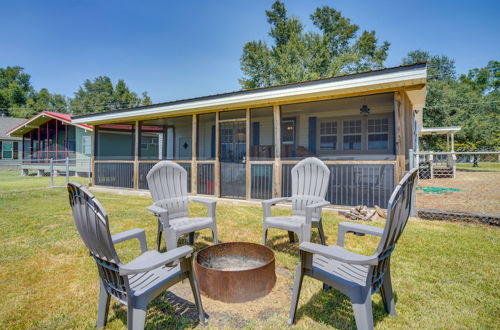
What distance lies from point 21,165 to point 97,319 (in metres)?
22.3

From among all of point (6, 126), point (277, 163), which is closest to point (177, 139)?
point (277, 163)

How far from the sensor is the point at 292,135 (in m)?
9.93

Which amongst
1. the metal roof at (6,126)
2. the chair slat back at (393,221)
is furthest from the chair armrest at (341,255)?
the metal roof at (6,126)

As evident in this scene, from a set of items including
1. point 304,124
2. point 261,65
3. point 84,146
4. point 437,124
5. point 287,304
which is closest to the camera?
point 287,304

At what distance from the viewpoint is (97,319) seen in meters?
1.98

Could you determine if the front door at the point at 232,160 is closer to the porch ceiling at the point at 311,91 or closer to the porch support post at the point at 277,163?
the porch ceiling at the point at 311,91

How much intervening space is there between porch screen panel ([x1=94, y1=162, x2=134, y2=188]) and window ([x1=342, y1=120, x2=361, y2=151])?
24.9ft

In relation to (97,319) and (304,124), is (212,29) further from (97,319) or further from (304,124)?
(97,319)

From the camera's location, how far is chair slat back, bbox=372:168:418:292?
164 centimetres

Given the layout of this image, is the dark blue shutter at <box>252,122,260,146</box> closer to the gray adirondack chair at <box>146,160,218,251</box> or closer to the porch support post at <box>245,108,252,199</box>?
the porch support post at <box>245,108,252,199</box>

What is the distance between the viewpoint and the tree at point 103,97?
39.7m

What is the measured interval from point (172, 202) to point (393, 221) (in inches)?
113

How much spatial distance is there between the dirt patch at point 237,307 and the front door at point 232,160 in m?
4.58

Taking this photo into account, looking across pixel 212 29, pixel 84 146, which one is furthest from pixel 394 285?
pixel 212 29
